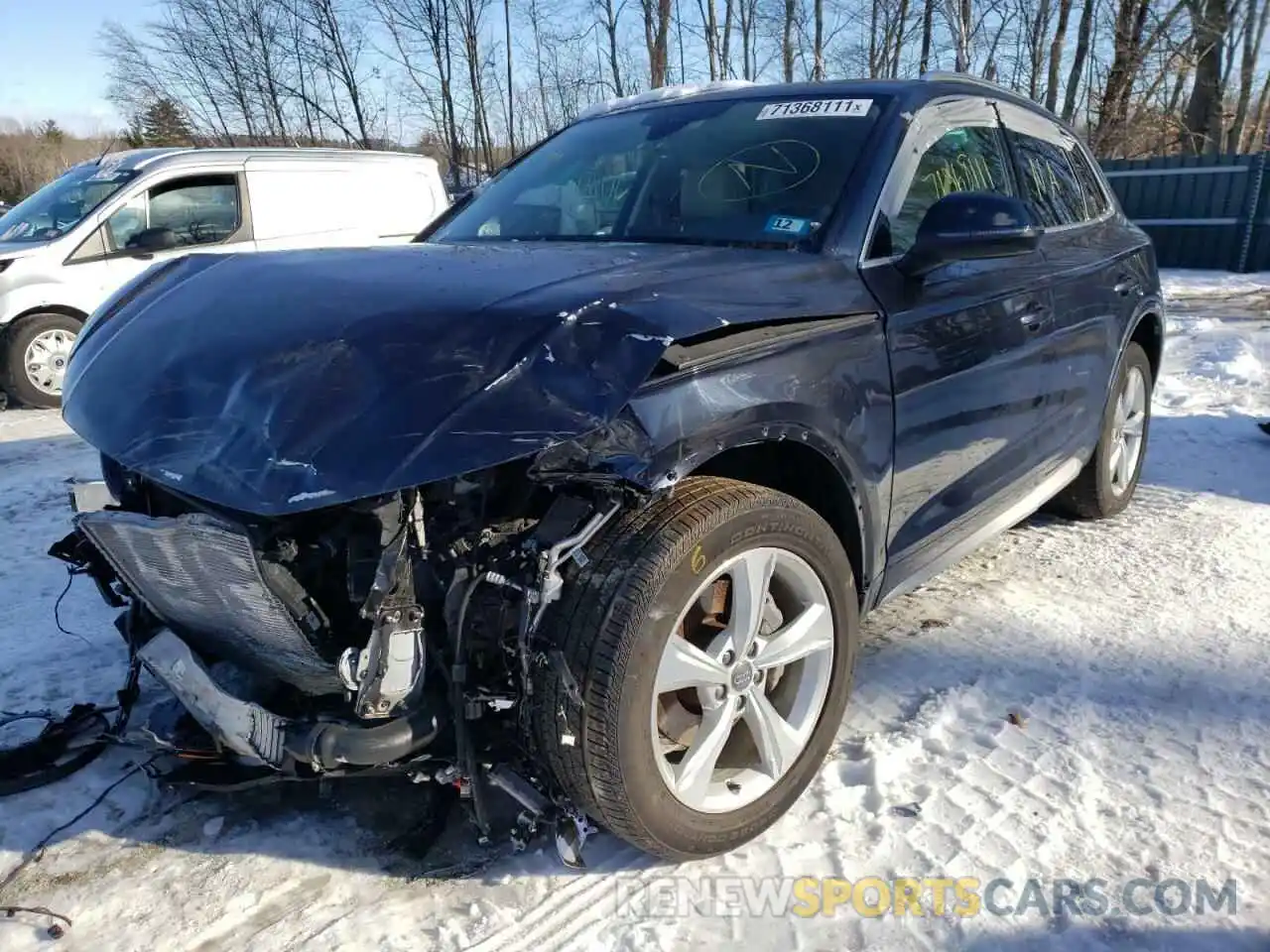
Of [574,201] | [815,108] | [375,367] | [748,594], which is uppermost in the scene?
[815,108]

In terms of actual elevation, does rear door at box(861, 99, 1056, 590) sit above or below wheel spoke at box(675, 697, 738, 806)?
above

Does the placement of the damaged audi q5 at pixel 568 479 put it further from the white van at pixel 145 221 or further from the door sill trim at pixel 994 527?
the white van at pixel 145 221

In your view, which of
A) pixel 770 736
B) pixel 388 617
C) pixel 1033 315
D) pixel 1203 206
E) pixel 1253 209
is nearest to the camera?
pixel 388 617

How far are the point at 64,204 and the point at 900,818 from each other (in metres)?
8.67

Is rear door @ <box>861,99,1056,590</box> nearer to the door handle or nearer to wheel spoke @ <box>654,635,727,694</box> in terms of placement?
the door handle

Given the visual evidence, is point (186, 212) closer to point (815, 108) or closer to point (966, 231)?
point (815, 108)

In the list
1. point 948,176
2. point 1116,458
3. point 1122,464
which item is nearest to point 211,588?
point 948,176

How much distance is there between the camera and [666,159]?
120 inches

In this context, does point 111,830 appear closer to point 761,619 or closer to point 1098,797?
point 761,619

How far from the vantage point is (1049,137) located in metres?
3.91

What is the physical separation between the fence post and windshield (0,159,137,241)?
1468 centimetres

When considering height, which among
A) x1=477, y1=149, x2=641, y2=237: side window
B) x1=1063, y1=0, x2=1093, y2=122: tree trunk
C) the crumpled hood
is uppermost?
x1=1063, y1=0, x2=1093, y2=122: tree trunk

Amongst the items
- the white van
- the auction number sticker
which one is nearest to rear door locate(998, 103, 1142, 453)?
the auction number sticker

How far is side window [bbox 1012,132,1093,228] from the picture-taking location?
11.7ft
